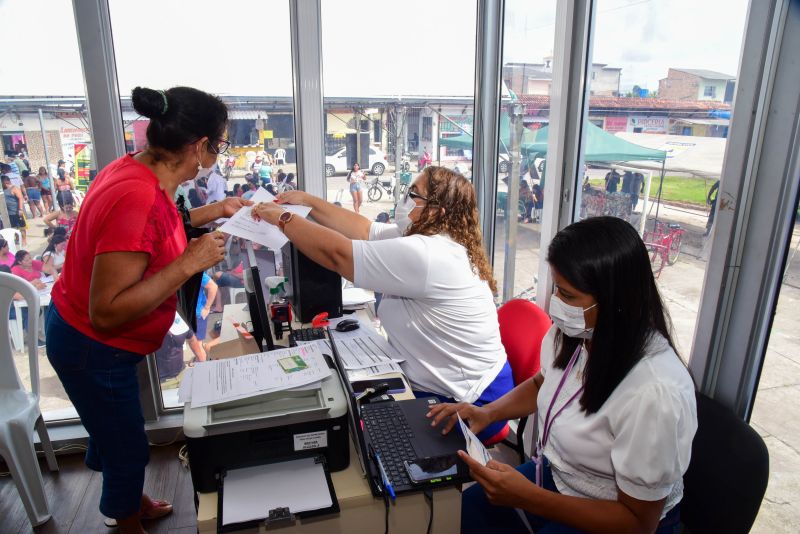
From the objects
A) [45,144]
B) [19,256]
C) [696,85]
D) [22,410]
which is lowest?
[22,410]

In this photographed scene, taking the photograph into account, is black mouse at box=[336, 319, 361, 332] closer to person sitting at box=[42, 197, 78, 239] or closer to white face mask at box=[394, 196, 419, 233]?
white face mask at box=[394, 196, 419, 233]

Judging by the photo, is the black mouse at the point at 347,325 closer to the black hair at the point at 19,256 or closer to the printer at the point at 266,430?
the printer at the point at 266,430

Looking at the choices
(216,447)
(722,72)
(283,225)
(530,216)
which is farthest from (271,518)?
(530,216)

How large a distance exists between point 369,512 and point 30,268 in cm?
243

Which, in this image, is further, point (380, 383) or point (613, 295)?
point (380, 383)

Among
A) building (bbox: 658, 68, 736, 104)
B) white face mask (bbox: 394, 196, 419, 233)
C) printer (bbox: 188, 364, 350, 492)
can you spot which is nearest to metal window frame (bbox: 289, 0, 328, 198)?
white face mask (bbox: 394, 196, 419, 233)

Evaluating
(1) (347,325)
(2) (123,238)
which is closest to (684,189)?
(1) (347,325)

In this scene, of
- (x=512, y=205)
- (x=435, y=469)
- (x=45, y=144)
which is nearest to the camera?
(x=435, y=469)

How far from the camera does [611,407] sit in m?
1.12

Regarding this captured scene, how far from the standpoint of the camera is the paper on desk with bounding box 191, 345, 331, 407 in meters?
1.15

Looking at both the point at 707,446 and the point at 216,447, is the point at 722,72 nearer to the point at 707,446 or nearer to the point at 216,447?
the point at 707,446

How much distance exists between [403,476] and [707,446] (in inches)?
31.2

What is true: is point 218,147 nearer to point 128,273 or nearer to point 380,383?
point 128,273

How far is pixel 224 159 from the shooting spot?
2.69m
